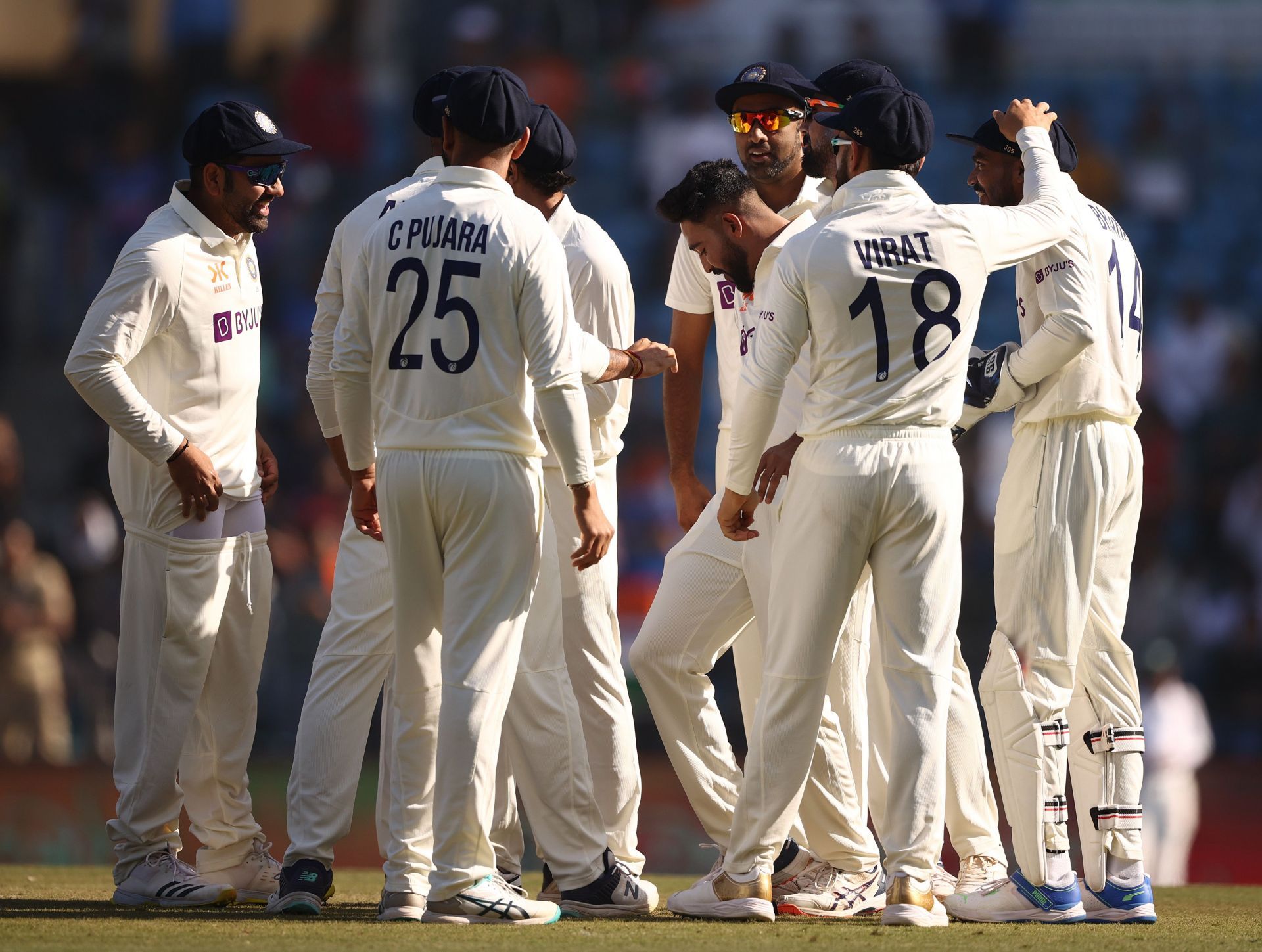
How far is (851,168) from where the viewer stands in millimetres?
4793

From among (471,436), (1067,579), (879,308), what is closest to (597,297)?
(471,436)

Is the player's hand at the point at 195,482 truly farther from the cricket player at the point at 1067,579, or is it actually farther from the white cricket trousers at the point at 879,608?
the cricket player at the point at 1067,579

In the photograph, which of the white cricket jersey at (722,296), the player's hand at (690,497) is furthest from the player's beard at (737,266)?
the player's hand at (690,497)

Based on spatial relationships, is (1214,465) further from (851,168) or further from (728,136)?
(851,168)

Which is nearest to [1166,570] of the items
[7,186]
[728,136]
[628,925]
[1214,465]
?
[1214,465]

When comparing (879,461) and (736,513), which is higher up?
(879,461)

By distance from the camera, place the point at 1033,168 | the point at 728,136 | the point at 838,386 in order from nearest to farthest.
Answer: the point at 838,386
the point at 1033,168
the point at 728,136

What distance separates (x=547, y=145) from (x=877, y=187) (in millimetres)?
1129

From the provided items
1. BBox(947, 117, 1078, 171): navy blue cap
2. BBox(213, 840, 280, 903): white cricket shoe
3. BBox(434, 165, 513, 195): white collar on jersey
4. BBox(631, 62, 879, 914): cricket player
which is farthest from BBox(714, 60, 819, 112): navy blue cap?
BBox(213, 840, 280, 903): white cricket shoe

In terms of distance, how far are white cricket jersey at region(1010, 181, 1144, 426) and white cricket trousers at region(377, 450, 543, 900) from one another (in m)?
1.64

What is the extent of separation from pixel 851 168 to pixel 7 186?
12.0m

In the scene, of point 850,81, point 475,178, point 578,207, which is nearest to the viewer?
point 475,178

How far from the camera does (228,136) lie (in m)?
5.31

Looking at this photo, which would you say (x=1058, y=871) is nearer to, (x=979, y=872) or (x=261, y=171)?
(x=979, y=872)
